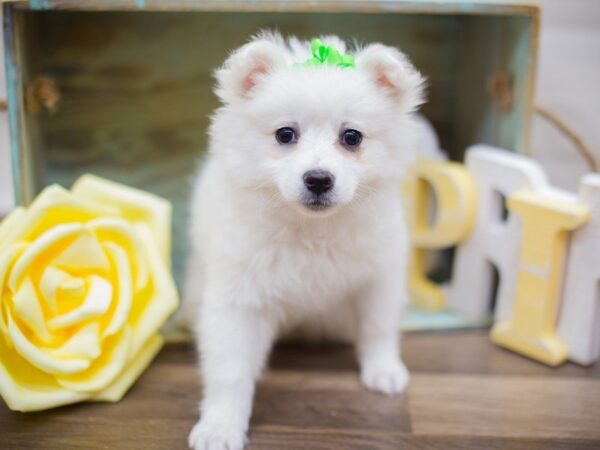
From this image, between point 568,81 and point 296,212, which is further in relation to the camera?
point 568,81

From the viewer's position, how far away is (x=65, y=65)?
1846mm

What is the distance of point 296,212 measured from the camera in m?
1.25

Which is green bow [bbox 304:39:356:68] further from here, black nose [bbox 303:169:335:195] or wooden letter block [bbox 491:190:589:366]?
wooden letter block [bbox 491:190:589:366]

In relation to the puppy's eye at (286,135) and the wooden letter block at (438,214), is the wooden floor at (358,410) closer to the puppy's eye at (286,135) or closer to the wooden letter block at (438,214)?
the wooden letter block at (438,214)

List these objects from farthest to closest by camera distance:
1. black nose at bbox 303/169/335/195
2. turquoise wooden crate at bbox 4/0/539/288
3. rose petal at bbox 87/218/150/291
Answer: turquoise wooden crate at bbox 4/0/539/288, rose petal at bbox 87/218/150/291, black nose at bbox 303/169/335/195

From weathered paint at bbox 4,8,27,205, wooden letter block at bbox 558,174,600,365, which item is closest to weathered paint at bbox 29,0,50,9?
weathered paint at bbox 4,8,27,205

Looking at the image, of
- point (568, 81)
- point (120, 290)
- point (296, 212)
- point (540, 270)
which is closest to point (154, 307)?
point (120, 290)

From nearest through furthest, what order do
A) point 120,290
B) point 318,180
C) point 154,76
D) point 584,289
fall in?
1. point 318,180
2. point 120,290
3. point 584,289
4. point 154,76

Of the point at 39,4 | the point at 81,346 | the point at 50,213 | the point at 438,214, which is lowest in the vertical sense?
the point at 81,346

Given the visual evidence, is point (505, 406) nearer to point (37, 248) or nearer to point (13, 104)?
point (37, 248)

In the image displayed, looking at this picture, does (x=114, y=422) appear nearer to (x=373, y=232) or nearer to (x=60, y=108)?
(x=373, y=232)

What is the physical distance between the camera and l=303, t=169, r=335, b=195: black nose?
3.70ft

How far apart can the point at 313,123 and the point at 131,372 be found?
67 cm

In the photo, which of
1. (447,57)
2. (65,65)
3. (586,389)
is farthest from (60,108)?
(586,389)
